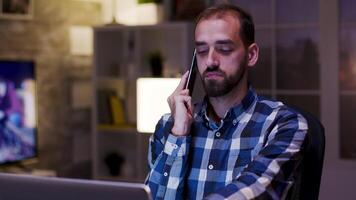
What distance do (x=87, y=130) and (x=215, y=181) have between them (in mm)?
3373

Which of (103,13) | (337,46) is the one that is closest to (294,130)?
(337,46)

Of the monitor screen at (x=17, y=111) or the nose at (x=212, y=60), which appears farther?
the monitor screen at (x=17, y=111)

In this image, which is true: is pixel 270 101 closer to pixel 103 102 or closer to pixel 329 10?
pixel 329 10

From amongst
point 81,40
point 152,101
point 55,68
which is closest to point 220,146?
point 152,101

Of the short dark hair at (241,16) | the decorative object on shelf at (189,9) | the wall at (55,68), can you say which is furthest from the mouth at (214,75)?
the decorative object on shelf at (189,9)

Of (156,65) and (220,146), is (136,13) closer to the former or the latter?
(156,65)

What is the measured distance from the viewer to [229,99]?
1491 mm

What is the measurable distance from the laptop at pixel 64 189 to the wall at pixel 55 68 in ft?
9.92

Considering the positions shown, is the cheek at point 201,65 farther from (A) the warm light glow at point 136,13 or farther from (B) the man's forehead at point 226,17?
(A) the warm light glow at point 136,13

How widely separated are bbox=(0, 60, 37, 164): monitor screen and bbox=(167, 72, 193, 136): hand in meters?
2.35

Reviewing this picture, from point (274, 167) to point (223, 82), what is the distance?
286 millimetres

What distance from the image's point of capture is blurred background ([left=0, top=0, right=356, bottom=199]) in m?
3.74

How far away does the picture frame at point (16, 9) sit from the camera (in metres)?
3.82

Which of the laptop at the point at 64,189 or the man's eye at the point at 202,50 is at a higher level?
the man's eye at the point at 202,50
